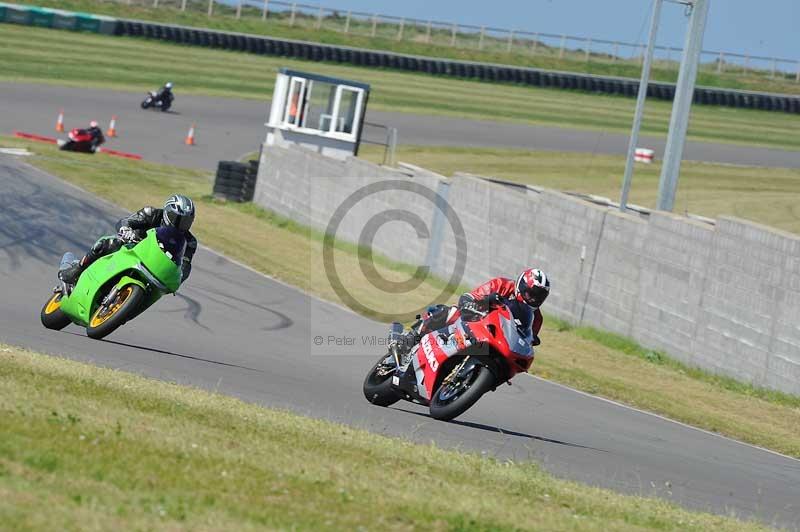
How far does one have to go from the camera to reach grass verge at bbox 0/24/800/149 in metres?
49.2

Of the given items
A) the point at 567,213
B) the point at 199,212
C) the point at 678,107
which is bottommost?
the point at 199,212

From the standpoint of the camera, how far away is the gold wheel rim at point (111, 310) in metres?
12.3

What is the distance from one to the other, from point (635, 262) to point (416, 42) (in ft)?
171

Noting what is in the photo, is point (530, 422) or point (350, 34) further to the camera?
point (350, 34)

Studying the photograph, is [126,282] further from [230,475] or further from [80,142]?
[80,142]

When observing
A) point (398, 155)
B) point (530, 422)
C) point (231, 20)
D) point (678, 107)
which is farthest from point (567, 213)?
point (231, 20)

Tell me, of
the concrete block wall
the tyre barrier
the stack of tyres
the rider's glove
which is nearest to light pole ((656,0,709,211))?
the concrete block wall

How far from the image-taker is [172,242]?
12680 mm

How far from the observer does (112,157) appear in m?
33.3

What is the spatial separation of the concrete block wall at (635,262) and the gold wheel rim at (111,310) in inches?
343

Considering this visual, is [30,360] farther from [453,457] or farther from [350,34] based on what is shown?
[350,34]

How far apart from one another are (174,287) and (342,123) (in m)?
22.8

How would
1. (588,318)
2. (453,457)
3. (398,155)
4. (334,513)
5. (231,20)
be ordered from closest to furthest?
1. (334,513)
2. (453,457)
3. (588,318)
4. (398,155)
5. (231,20)

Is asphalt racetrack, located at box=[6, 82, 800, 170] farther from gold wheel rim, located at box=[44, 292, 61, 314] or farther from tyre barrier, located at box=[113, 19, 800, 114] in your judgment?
gold wheel rim, located at box=[44, 292, 61, 314]
